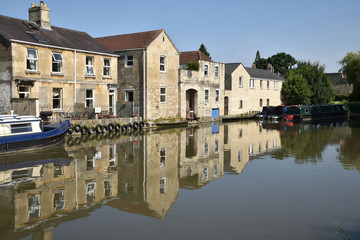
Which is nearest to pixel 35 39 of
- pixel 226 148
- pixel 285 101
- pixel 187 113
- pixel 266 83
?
pixel 226 148

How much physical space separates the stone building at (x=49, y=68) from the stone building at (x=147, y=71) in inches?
81.4

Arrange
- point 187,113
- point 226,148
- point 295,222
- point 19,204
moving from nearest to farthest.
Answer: point 295,222
point 19,204
point 226,148
point 187,113

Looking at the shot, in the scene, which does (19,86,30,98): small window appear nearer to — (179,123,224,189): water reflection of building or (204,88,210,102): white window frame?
(179,123,224,189): water reflection of building

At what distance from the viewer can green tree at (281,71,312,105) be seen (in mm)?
53862

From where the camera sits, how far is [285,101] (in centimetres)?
5762

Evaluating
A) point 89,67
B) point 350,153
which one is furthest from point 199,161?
point 89,67

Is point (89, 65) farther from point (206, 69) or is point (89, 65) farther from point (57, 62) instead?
point (206, 69)

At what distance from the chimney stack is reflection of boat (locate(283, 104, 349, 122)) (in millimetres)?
29246

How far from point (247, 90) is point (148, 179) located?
126 feet

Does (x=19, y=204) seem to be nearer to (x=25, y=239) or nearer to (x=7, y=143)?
(x=25, y=239)

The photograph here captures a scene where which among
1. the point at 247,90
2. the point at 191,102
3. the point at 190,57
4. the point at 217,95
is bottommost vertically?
the point at 191,102

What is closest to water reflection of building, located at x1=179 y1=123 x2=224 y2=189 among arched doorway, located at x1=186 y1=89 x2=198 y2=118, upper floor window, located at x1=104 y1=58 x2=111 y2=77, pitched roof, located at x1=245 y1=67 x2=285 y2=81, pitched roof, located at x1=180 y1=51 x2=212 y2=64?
upper floor window, located at x1=104 y1=58 x2=111 y2=77

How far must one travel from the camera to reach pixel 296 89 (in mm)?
54375

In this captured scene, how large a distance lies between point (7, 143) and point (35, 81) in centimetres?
870
